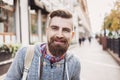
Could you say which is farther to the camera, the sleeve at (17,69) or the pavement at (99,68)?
the pavement at (99,68)

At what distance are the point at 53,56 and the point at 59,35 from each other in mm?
172

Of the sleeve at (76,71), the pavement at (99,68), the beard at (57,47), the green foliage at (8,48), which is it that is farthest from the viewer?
the pavement at (99,68)

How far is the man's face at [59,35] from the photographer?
7.38ft

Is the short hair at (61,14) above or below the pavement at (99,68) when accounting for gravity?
above

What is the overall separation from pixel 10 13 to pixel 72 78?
1183cm

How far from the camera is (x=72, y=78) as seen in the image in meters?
2.52

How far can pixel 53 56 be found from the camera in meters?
2.30

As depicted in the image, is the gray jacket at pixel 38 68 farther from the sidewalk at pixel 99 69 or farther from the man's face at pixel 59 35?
the sidewalk at pixel 99 69

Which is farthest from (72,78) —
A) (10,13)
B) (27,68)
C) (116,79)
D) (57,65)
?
(10,13)

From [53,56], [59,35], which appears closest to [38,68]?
[53,56]

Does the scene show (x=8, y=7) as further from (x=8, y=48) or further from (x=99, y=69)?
(x=99, y=69)

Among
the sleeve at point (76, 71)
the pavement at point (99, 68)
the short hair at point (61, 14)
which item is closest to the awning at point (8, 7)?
the pavement at point (99, 68)

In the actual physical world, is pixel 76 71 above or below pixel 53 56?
below

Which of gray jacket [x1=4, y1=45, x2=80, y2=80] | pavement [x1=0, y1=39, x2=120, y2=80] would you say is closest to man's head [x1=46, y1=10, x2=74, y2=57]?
gray jacket [x1=4, y1=45, x2=80, y2=80]
